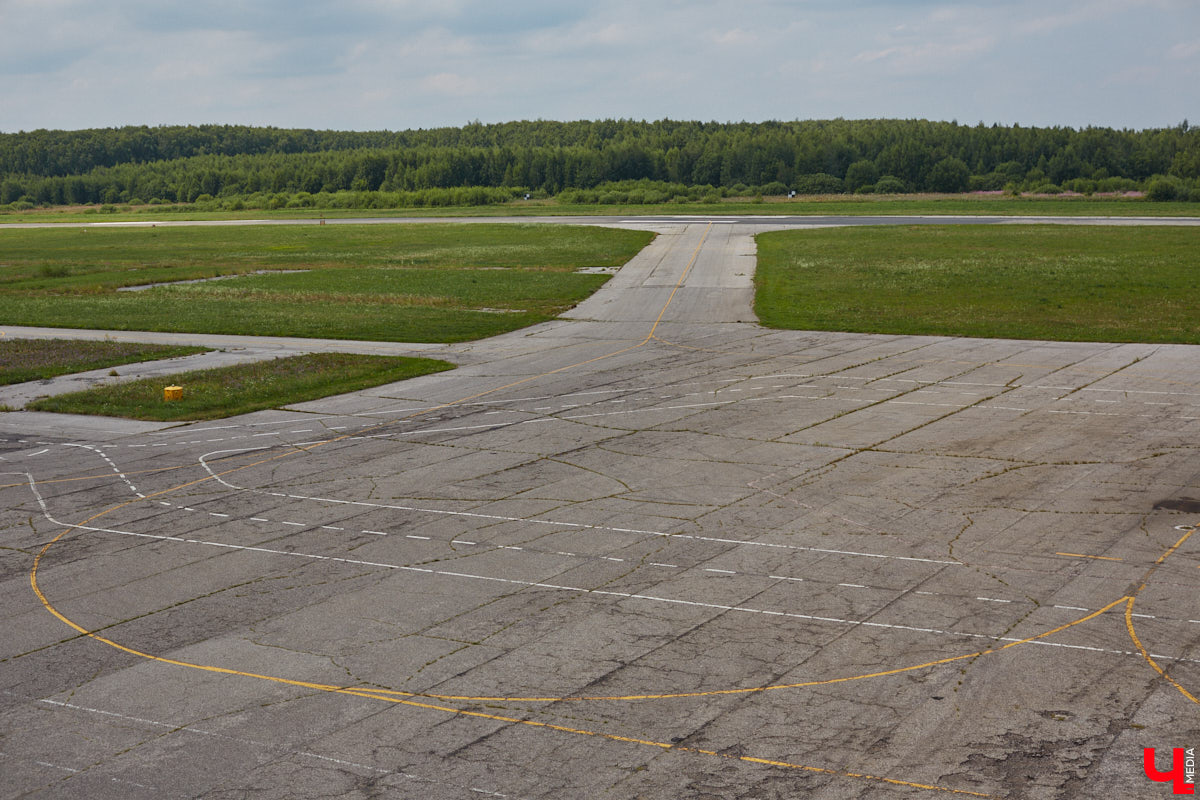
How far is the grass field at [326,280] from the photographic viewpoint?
4850 cm

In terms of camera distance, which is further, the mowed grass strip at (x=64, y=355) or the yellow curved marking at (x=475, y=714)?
the mowed grass strip at (x=64, y=355)

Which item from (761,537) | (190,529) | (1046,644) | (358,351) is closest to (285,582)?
(190,529)

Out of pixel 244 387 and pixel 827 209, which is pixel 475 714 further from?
pixel 827 209

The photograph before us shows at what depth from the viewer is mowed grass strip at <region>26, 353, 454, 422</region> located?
100 feet

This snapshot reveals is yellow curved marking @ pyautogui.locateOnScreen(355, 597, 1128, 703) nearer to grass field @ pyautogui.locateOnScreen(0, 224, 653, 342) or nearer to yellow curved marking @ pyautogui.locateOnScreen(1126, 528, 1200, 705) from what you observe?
yellow curved marking @ pyautogui.locateOnScreen(1126, 528, 1200, 705)

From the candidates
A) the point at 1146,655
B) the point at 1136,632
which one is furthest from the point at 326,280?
the point at 1146,655

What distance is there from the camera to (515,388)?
1294 inches

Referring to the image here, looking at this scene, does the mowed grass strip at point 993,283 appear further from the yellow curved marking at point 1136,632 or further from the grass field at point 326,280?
the yellow curved marking at point 1136,632

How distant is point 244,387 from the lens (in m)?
33.2

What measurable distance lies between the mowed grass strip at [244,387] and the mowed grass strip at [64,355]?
4571 mm

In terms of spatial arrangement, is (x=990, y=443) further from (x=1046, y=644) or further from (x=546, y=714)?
(x=546, y=714)

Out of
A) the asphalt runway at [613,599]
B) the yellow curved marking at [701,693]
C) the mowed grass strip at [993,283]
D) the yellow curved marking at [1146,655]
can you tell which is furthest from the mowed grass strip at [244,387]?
the yellow curved marking at [1146,655]

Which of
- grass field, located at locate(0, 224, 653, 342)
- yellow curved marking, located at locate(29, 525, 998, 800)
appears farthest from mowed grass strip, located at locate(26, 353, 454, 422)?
yellow curved marking, located at locate(29, 525, 998, 800)

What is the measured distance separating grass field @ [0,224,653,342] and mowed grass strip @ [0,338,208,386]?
4721 mm
